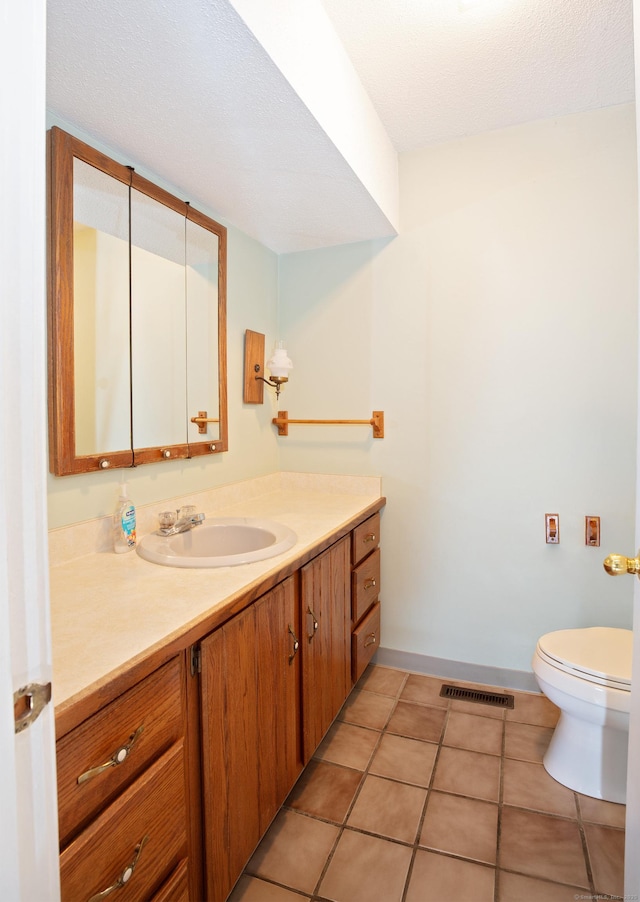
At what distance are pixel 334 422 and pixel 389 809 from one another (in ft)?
5.13

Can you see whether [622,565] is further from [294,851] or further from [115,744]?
[294,851]

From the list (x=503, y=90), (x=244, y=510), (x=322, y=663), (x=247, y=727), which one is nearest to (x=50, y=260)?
(x=244, y=510)

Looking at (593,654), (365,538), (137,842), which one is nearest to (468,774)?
(593,654)

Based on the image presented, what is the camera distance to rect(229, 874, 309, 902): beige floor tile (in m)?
1.25

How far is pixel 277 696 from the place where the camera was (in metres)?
1.36

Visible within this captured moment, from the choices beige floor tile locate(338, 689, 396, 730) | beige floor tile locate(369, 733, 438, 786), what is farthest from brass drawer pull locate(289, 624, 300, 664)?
beige floor tile locate(338, 689, 396, 730)

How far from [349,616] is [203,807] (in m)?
1.00

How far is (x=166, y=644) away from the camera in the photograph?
35.6 inches

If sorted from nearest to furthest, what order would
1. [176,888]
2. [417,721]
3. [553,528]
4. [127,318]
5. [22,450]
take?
[22,450], [176,888], [127,318], [417,721], [553,528]

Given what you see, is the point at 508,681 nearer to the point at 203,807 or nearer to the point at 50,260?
the point at 203,807

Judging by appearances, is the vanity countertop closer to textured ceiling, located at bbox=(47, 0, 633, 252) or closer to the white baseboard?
the white baseboard

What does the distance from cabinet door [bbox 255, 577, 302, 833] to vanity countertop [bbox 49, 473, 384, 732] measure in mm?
97

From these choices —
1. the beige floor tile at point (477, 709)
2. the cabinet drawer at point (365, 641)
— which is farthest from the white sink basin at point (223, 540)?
the beige floor tile at point (477, 709)

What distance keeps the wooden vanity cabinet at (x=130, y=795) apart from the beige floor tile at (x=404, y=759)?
916 millimetres
